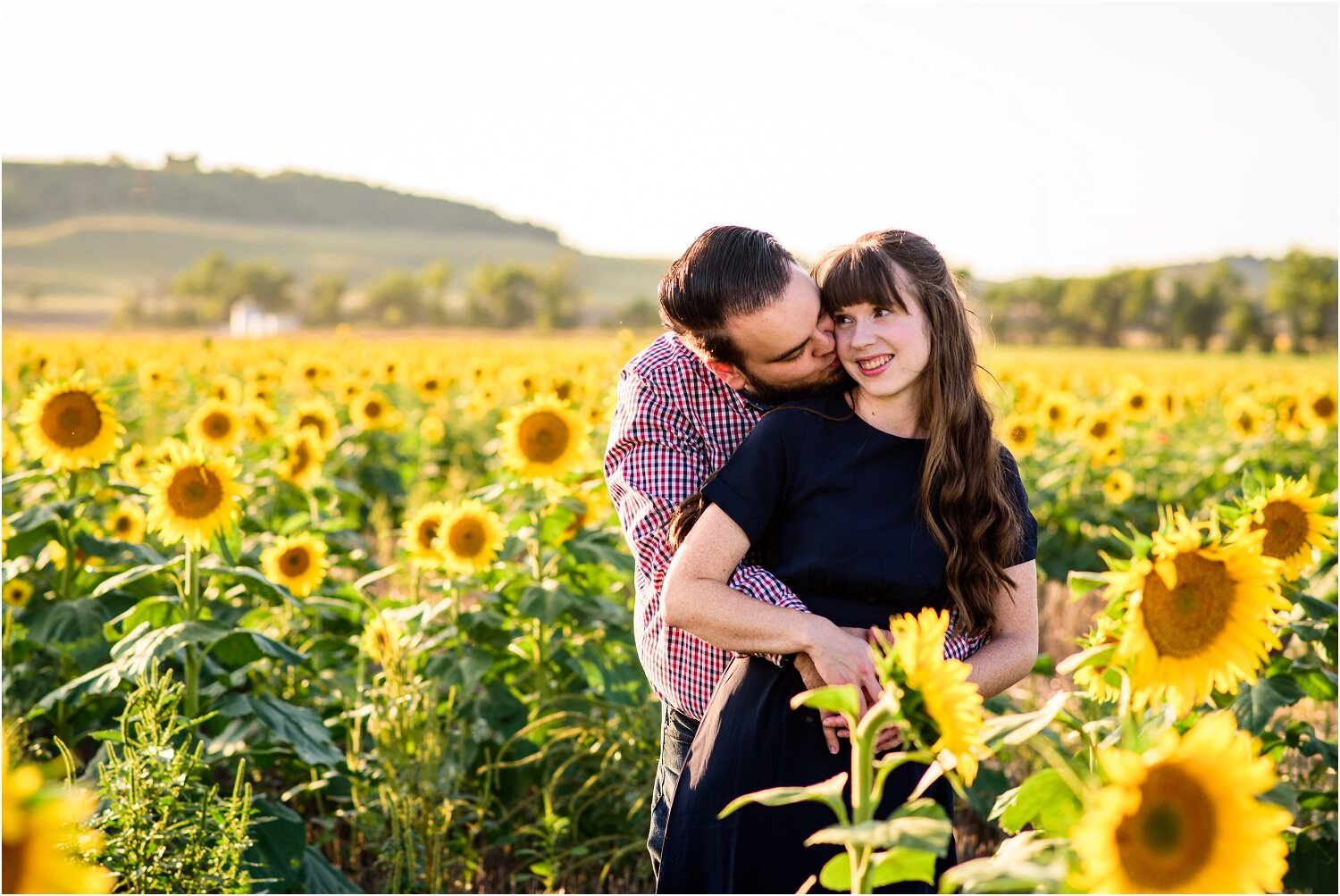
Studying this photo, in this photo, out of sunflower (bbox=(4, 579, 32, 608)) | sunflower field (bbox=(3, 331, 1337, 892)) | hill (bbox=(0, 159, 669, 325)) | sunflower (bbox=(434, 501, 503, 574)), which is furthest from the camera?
hill (bbox=(0, 159, 669, 325))

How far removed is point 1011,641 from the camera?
2480mm

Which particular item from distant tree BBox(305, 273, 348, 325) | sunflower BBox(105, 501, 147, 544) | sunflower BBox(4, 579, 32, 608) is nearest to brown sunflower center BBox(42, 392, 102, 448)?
sunflower BBox(4, 579, 32, 608)

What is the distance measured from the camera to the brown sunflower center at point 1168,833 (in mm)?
1044

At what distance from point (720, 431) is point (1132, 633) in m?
1.48

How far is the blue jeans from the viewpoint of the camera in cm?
271

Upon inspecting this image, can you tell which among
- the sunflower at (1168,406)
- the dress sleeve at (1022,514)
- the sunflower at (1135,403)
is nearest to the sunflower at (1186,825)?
the dress sleeve at (1022,514)

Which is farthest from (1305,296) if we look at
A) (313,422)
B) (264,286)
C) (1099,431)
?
(313,422)

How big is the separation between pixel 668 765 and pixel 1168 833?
183 cm

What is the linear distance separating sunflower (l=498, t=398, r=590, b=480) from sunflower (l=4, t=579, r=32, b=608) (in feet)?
5.95

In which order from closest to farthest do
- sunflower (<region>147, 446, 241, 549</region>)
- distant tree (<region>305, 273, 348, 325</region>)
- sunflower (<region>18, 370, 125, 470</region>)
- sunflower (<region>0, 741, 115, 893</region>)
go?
sunflower (<region>0, 741, 115, 893</region>) → sunflower (<region>147, 446, 241, 549</region>) → sunflower (<region>18, 370, 125, 470</region>) → distant tree (<region>305, 273, 348, 325</region>)

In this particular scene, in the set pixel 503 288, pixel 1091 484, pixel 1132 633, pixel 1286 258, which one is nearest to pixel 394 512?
pixel 1091 484

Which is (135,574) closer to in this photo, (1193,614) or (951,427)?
(951,427)

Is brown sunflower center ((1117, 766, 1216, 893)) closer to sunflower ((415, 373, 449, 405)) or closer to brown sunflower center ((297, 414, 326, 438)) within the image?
brown sunflower center ((297, 414, 326, 438))

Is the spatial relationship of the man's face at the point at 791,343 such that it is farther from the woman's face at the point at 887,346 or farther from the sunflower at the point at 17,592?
the sunflower at the point at 17,592
